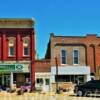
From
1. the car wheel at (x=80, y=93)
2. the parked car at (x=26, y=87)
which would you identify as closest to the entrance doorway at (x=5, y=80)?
the parked car at (x=26, y=87)

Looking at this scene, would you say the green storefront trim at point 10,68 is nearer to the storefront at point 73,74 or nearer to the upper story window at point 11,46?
the upper story window at point 11,46

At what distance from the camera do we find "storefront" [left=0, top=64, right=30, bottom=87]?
61.8 m

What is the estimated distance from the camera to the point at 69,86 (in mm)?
63531

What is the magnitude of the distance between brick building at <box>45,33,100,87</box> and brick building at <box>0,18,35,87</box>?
4926 millimetres

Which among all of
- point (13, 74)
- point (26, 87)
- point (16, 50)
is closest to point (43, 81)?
point (26, 87)

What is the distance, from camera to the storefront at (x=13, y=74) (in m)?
61.8

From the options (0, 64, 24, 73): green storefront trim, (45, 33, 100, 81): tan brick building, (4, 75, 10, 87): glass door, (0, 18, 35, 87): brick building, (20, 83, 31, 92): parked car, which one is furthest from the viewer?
(45, 33, 100, 81): tan brick building

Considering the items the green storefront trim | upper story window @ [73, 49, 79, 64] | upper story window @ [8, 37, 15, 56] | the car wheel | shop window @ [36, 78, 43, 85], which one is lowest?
the car wheel

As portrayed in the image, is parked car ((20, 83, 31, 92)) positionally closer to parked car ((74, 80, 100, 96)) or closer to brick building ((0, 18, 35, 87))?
brick building ((0, 18, 35, 87))

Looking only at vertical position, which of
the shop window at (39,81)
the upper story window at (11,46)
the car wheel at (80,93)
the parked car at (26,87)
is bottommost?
the car wheel at (80,93)

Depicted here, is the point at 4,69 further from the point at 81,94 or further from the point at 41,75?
the point at 81,94

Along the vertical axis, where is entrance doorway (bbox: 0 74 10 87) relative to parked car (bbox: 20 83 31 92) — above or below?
above

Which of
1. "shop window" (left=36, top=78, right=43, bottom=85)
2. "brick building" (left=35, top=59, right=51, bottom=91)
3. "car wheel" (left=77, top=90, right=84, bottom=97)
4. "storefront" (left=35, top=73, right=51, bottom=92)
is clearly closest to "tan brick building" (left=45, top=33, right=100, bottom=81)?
"brick building" (left=35, top=59, right=51, bottom=91)

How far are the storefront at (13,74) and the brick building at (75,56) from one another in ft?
17.0
